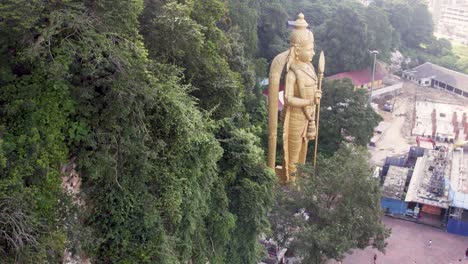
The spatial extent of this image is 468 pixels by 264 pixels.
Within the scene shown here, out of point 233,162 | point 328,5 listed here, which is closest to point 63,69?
point 233,162

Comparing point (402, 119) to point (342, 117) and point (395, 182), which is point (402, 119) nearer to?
point (395, 182)

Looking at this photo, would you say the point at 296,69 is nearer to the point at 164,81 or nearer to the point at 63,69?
the point at 164,81

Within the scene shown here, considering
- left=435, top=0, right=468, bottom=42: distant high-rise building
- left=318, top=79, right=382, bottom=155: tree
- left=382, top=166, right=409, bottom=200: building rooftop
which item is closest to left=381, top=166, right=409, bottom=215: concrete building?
left=382, top=166, right=409, bottom=200: building rooftop

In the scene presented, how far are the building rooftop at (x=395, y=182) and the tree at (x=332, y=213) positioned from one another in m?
6.90

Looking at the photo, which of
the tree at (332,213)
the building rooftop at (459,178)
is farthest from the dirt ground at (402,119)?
the tree at (332,213)

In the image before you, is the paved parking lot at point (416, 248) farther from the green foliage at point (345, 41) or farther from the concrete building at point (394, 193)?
the green foliage at point (345, 41)

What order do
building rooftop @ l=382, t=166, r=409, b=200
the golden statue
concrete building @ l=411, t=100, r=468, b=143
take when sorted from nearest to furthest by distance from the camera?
the golden statue < building rooftop @ l=382, t=166, r=409, b=200 < concrete building @ l=411, t=100, r=468, b=143

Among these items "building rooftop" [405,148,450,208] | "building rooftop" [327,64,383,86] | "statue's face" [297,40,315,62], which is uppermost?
"statue's face" [297,40,315,62]

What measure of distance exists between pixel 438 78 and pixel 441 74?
2.35ft

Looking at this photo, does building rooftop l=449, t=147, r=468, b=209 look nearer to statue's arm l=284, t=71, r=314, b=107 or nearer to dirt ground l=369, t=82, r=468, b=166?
dirt ground l=369, t=82, r=468, b=166

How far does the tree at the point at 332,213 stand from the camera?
504 inches

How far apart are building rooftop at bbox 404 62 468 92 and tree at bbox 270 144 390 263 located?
30.0 meters

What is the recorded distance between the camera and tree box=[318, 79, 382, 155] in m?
21.1

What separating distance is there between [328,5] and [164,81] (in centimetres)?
4038
